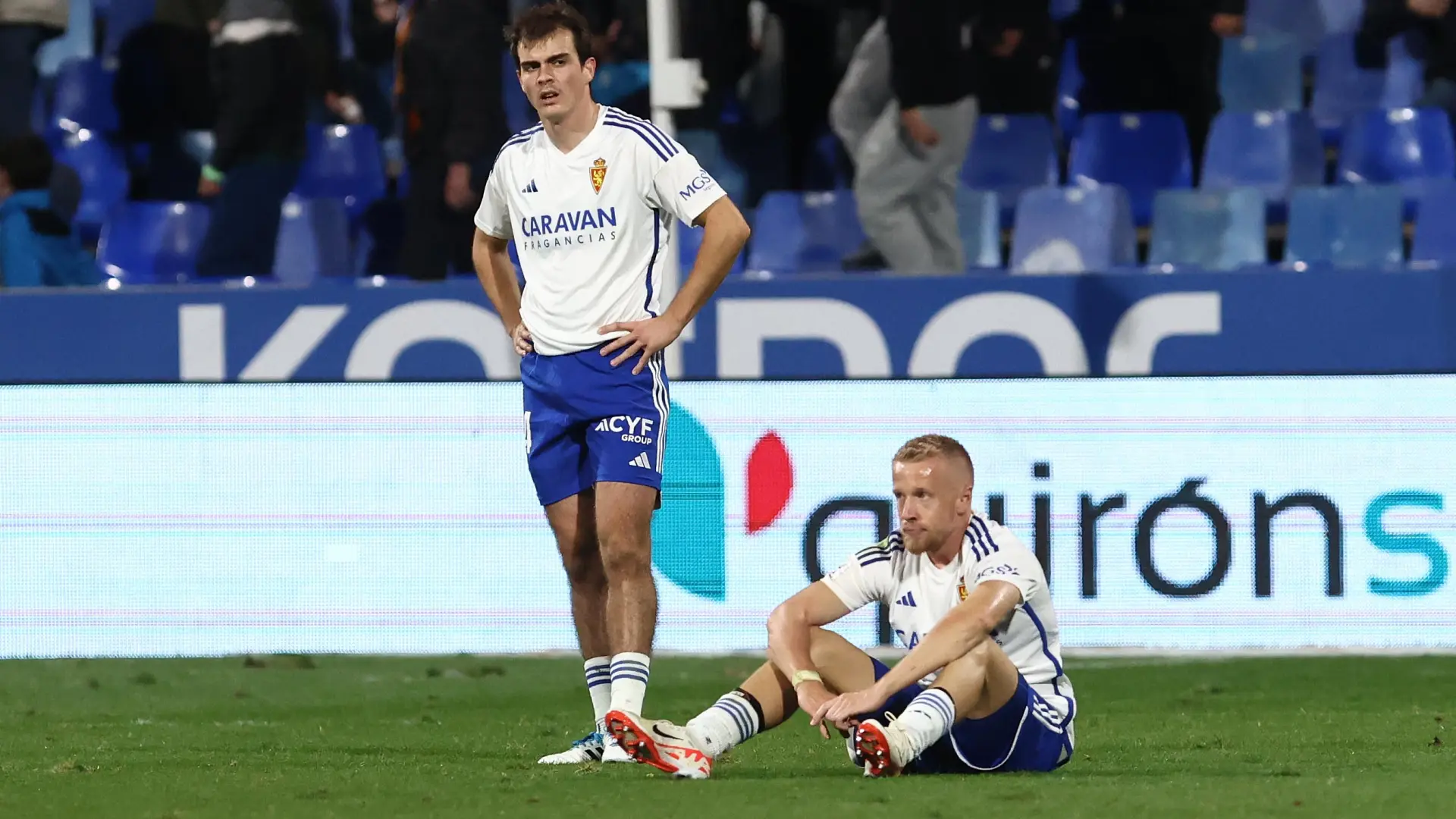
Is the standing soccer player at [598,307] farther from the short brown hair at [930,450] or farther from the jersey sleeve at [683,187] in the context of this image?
the short brown hair at [930,450]

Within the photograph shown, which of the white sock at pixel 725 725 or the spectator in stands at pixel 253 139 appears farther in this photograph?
the spectator in stands at pixel 253 139

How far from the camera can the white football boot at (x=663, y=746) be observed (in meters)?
5.20

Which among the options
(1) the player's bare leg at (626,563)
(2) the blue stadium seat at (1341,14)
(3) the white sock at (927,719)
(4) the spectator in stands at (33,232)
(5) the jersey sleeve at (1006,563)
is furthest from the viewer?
(2) the blue stadium seat at (1341,14)

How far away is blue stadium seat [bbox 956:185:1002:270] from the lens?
11.3m

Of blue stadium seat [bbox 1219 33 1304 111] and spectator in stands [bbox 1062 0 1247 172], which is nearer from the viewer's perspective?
spectator in stands [bbox 1062 0 1247 172]

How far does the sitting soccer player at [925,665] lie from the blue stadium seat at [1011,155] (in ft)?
22.1

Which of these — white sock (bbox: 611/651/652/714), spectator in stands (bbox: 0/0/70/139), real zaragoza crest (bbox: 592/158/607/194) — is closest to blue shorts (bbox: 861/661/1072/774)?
white sock (bbox: 611/651/652/714)

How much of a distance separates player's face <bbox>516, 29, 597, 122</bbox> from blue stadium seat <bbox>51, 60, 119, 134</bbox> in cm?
833

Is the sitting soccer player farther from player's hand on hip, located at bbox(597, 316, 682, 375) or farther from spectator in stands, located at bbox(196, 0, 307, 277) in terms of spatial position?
spectator in stands, located at bbox(196, 0, 307, 277)

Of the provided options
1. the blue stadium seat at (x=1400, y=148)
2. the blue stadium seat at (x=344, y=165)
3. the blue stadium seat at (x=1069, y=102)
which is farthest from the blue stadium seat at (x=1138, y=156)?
the blue stadium seat at (x=344, y=165)

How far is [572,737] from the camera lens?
6812mm

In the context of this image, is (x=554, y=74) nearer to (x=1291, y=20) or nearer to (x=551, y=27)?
(x=551, y=27)

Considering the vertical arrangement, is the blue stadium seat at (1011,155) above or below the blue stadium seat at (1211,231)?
above

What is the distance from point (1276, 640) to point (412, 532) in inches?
136
